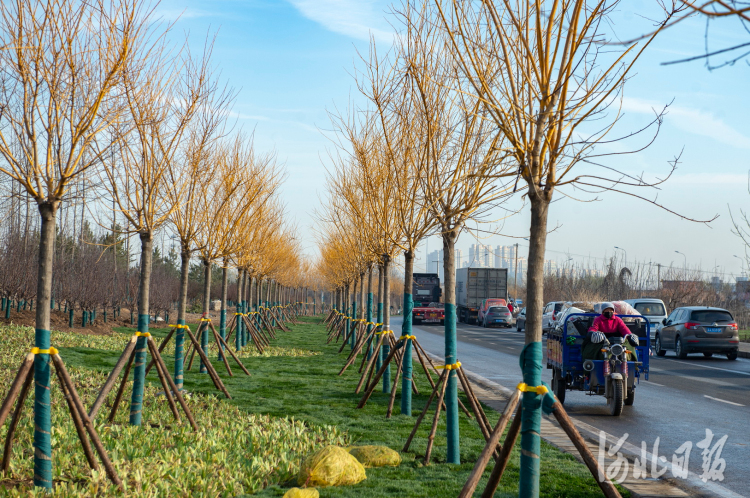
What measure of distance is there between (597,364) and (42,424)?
8.42m

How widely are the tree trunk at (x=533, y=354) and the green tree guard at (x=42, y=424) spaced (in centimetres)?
370

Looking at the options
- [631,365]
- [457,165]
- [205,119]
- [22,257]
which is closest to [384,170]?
[205,119]

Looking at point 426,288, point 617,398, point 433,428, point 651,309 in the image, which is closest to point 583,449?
point 433,428

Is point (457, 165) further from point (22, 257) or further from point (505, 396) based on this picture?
point (22, 257)

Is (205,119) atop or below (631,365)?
atop

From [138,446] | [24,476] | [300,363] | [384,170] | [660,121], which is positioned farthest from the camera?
[300,363]

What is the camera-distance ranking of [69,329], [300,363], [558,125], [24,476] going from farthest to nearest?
[69,329]
[300,363]
[24,476]
[558,125]

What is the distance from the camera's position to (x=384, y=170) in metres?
11.9

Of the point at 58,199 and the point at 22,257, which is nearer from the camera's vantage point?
the point at 58,199

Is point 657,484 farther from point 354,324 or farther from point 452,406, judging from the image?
point 354,324

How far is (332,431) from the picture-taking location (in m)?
7.84

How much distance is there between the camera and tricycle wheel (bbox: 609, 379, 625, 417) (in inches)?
410

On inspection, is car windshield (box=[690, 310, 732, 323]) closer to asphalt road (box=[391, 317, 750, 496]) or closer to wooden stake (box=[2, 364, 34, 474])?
asphalt road (box=[391, 317, 750, 496])

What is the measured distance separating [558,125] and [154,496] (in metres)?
4.17
